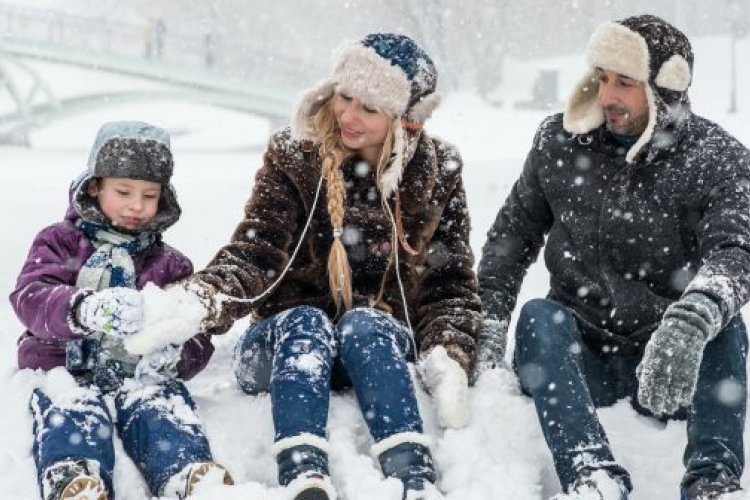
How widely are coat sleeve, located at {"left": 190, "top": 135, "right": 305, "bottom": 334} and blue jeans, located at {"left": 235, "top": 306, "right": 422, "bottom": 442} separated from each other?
19 cm

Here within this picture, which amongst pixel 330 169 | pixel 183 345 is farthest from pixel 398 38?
pixel 183 345

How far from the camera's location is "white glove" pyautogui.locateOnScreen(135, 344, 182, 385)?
9.66ft

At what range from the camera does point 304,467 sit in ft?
8.07

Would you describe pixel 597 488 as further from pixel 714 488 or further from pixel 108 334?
pixel 108 334

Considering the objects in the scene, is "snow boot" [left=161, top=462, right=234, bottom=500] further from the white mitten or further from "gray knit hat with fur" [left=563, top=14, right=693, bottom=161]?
"gray knit hat with fur" [left=563, top=14, right=693, bottom=161]

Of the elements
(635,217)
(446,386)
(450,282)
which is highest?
(635,217)

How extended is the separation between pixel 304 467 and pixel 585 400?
90 cm

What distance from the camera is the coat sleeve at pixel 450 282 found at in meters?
3.24

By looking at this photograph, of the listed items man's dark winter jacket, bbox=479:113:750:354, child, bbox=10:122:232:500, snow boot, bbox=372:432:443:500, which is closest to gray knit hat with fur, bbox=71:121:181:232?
child, bbox=10:122:232:500

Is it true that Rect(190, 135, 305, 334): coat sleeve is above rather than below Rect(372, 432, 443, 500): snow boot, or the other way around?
above

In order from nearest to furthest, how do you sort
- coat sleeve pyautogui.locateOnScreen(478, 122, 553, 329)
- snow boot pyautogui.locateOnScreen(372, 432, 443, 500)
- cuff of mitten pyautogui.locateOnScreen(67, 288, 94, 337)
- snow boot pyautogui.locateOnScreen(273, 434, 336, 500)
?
snow boot pyautogui.locateOnScreen(273, 434, 336, 500) → snow boot pyautogui.locateOnScreen(372, 432, 443, 500) → cuff of mitten pyautogui.locateOnScreen(67, 288, 94, 337) → coat sleeve pyautogui.locateOnScreen(478, 122, 553, 329)

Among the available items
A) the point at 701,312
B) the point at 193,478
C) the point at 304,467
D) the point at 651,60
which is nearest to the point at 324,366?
the point at 304,467

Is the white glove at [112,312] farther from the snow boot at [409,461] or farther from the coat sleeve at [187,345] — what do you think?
the snow boot at [409,461]

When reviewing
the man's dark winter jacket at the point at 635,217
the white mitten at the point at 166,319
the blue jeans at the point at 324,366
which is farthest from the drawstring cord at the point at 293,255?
the man's dark winter jacket at the point at 635,217
